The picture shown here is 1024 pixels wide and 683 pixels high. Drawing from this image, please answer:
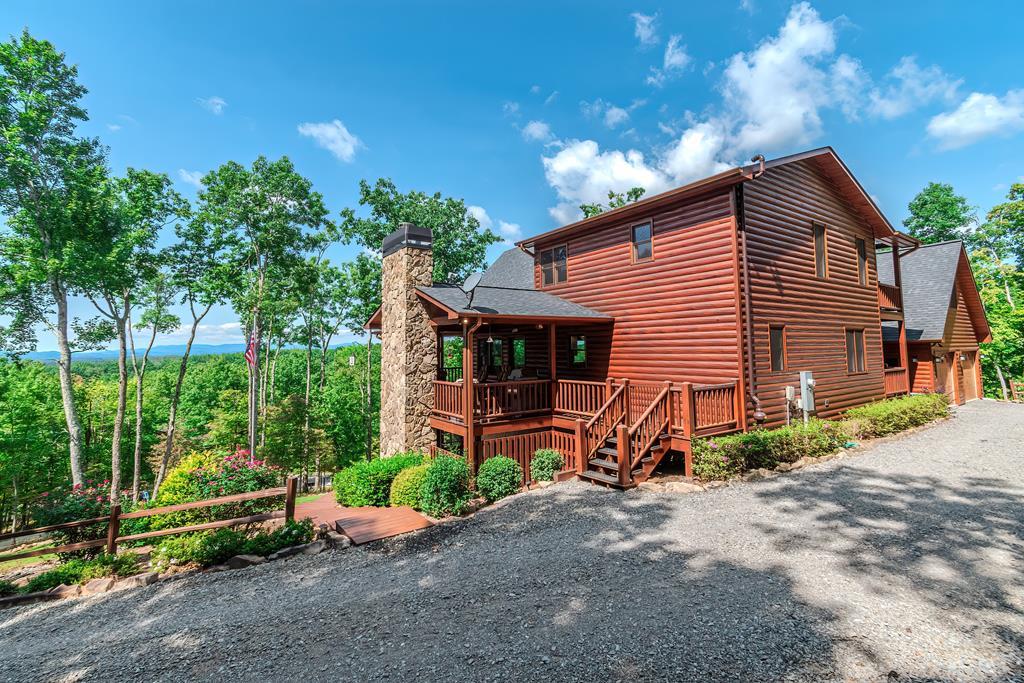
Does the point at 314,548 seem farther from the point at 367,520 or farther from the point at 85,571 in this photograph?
the point at 85,571

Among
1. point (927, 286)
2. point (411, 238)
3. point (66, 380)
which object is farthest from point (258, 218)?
point (927, 286)

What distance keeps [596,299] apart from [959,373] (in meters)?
18.7

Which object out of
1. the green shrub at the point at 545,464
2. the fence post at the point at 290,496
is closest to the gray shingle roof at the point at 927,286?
the green shrub at the point at 545,464

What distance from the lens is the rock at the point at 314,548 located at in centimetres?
752

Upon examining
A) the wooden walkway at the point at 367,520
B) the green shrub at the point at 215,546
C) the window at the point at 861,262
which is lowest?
the wooden walkway at the point at 367,520

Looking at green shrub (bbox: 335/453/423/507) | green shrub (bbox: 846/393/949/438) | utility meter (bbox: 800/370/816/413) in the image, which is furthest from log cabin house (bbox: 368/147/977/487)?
green shrub (bbox: 335/453/423/507)

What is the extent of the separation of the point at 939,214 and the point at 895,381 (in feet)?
132

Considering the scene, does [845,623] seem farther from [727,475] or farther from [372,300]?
[372,300]

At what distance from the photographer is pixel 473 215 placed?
29281 millimetres

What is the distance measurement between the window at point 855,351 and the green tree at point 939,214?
3917cm

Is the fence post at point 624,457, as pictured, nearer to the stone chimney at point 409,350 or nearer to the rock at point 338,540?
the rock at point 338,540

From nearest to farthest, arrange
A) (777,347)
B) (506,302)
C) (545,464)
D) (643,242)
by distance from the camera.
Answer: (545,464) < (777,347) < (506,302) < (643,242)

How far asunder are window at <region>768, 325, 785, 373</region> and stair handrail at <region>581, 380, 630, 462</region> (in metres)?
4.19

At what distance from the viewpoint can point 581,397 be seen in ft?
37.0
